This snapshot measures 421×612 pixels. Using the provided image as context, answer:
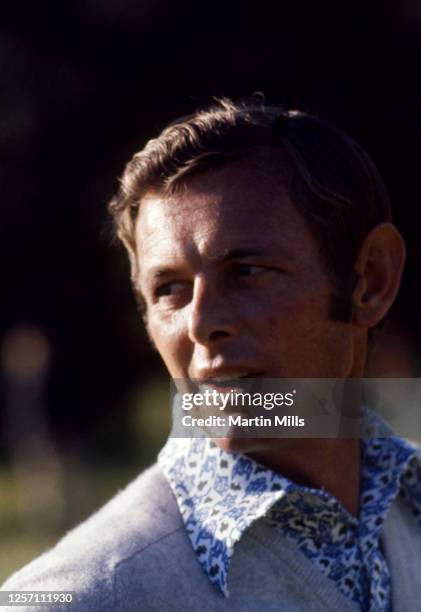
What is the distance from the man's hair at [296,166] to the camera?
2.03 metres

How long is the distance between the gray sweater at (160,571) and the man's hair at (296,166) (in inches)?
23.3

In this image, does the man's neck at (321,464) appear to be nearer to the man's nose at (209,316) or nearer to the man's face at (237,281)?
the man's face at (237,281)

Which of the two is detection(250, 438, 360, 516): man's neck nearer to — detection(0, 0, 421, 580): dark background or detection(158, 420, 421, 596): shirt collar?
detection(158, 420, 421, 596): shirt collar

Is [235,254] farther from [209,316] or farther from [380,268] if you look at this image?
[380,268]

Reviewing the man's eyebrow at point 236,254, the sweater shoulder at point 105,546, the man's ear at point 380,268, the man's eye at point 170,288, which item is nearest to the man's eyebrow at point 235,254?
the man's eyebrow at point 236,254

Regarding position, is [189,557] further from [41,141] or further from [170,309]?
[41,141]

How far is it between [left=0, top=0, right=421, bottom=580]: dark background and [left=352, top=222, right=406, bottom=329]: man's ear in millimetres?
2430

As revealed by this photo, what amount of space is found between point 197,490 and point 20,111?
16.7ft

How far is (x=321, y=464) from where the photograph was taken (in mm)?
2080

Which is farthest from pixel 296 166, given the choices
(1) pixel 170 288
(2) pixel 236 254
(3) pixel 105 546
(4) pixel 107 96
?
(4) pixel 107 96

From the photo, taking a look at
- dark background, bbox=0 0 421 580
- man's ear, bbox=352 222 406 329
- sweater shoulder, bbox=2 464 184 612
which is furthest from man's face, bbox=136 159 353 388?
dark background, bbox=0 0 421 580

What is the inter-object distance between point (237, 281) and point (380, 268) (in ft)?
1.46

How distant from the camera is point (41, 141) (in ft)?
22.9

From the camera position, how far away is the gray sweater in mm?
1750
